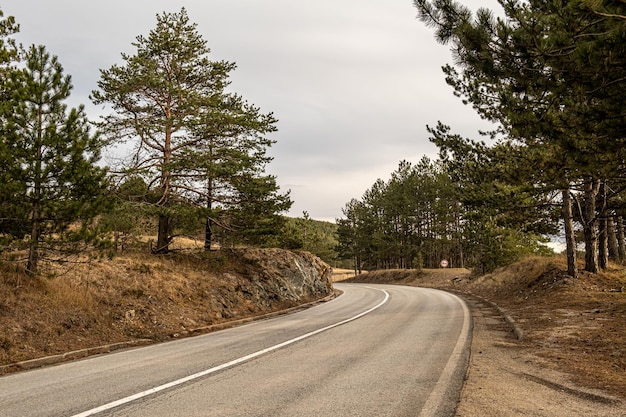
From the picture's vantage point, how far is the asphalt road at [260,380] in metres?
5.00

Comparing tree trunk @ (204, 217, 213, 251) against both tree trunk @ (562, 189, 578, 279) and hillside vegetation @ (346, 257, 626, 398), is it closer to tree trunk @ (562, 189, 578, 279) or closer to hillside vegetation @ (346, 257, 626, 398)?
hillside vegetation @ (346, 257, 626, 398)

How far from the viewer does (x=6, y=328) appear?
29.6 feet

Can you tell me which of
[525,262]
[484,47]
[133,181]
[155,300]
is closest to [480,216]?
[525,262]

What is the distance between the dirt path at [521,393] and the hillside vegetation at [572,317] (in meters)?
0.36

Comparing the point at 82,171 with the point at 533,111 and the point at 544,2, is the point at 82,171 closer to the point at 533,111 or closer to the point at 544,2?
the point at 533,111

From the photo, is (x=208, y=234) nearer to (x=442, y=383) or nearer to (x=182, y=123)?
(x=182, y=123)

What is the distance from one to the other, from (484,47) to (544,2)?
279 cm

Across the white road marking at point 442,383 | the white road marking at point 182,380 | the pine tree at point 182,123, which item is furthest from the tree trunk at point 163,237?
the white road marking at point 442,383

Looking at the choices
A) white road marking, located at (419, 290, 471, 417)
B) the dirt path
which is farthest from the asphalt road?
the dirt path

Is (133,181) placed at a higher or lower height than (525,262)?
higher

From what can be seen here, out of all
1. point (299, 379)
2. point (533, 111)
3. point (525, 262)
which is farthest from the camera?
point (525, 262)

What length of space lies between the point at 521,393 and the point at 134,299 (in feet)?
38.8

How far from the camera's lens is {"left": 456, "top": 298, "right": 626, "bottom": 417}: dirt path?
4633mm

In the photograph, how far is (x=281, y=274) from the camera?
907 inches
